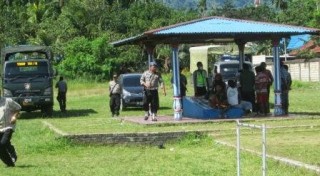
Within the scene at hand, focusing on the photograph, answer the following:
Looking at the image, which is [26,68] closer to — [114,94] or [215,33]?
[114,94]

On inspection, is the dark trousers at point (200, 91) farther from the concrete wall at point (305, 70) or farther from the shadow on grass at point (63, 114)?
the concrete wall at point (305, 70)

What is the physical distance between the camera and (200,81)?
24.7 m

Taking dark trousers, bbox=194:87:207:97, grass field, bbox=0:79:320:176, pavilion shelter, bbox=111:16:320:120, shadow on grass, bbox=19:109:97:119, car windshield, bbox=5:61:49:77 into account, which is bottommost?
shadow on grass, bbox=19:109:97:119

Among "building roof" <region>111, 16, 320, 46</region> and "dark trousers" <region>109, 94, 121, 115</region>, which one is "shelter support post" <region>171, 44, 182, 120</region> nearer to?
"building roof" <region>111, 16, 320, 46</region>

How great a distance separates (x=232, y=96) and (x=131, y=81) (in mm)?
11882

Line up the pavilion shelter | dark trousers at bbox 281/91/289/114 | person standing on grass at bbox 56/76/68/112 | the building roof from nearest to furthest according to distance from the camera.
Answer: the building roof, the pavilion shelter, dark trousers at bbox 281/91/289/114, person standing on grass at bbox 56/76/68/112

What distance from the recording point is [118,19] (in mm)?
61562

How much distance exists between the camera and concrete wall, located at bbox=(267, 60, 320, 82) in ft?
170

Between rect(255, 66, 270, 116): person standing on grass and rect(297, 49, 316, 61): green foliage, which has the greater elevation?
rect(297, 49, 316, 61): green foliage

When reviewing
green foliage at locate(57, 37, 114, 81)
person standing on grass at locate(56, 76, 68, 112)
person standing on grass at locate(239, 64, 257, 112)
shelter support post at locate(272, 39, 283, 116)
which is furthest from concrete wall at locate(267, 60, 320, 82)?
shelter support post at locate(272, 39, 283, 116)

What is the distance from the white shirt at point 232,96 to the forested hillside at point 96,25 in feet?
101

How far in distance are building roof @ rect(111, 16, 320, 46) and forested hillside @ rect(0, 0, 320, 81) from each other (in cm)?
2982

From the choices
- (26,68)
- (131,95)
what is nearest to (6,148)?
(26,68)

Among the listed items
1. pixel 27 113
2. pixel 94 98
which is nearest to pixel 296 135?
pixel 27 113
